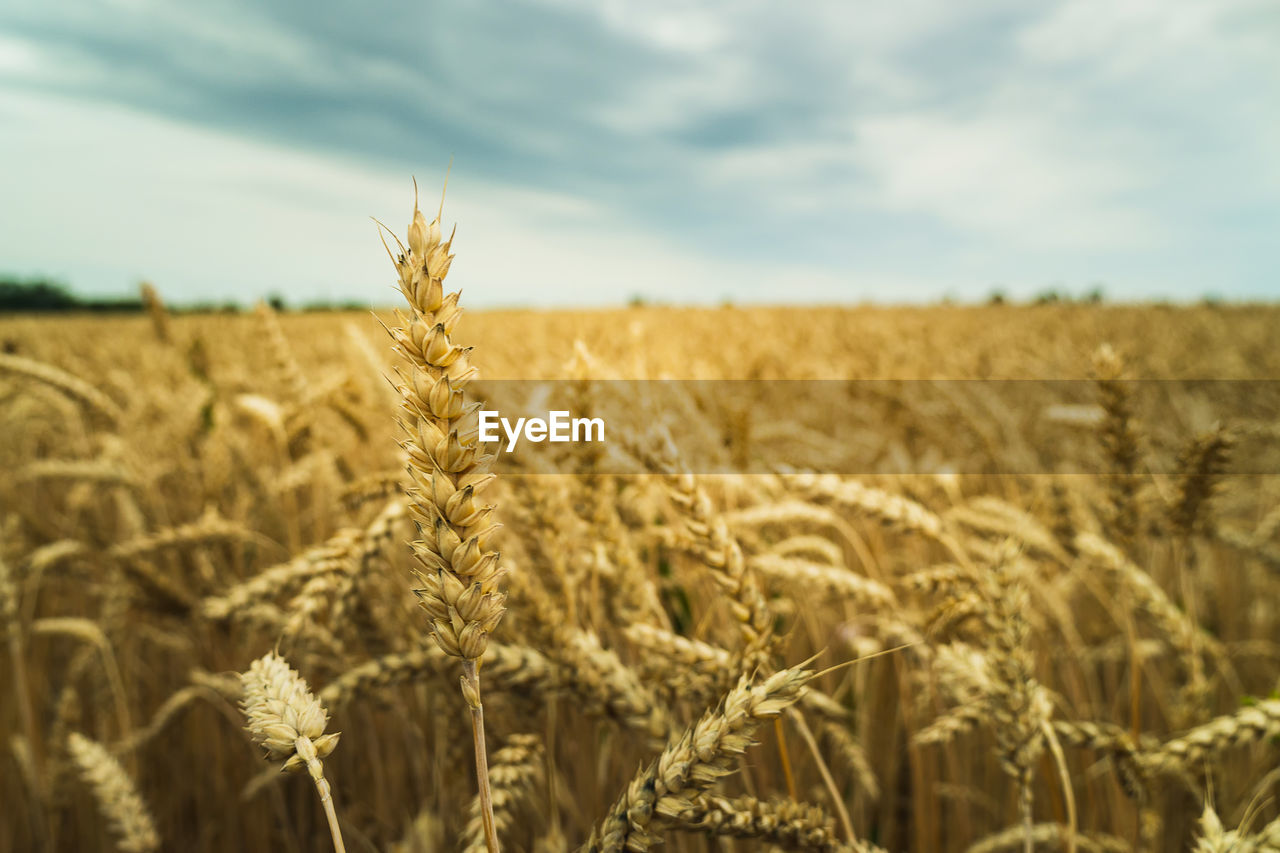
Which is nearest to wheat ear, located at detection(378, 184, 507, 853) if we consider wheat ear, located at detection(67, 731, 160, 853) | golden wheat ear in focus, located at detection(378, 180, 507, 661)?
golden wheat ear in focus, located at detection(378, 180, 507, 661)

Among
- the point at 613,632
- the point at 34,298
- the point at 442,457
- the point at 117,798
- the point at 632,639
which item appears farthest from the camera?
the point at 34,298

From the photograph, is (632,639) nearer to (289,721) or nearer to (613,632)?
(289,721)

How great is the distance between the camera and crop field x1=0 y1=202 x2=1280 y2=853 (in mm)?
612

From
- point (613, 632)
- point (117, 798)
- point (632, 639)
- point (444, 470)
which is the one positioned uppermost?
point (444, 470)

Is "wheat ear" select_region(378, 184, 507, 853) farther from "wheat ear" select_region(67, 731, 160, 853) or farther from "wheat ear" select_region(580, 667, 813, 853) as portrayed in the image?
"wheat ear" select_region(67, 731, 160, 853)

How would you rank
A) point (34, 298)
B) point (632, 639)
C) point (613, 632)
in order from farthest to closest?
point (34, 298), point (613, 632), point (632, 639)

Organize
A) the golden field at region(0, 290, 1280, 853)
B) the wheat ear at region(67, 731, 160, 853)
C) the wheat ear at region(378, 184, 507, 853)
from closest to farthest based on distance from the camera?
the wheat ear at region(378, 184, 507, 853) < the golden field at region(0, 290, 1280, 853) < the wheat ear at region(67, 731, 160, 853)

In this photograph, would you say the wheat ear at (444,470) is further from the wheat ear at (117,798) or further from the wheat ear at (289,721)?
the wheat ear at (117,798)

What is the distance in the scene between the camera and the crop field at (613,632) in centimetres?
61

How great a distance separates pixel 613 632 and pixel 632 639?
72 cm

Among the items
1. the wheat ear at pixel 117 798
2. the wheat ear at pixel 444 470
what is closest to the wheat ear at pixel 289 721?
the wheat ear at pixel 444 470

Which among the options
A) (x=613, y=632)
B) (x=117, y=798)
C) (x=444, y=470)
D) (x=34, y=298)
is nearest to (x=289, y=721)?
(x=444, y=470)

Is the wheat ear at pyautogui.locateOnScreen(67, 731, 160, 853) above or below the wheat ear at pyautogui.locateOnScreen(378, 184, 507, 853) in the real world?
below

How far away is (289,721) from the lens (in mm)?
544
